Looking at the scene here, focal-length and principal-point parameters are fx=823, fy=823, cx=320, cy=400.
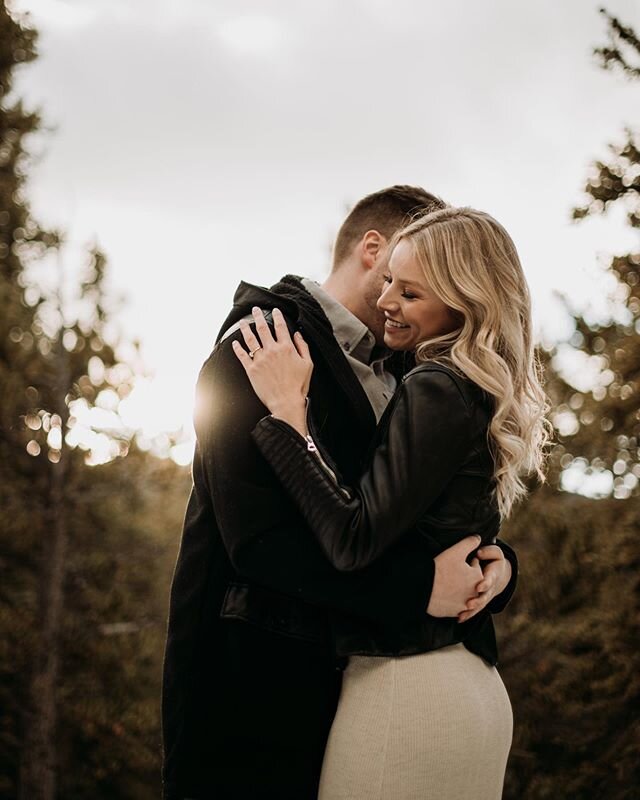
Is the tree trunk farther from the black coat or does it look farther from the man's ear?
the black coat

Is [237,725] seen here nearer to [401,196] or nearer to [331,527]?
[331,527]

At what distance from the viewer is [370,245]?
3.26 meters

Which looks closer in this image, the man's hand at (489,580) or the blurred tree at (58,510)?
the man's hand at (489,580)

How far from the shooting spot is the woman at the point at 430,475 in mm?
2057

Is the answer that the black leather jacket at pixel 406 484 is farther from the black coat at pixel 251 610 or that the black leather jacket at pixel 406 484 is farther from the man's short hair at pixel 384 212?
the man's short hair at pixel 384 212

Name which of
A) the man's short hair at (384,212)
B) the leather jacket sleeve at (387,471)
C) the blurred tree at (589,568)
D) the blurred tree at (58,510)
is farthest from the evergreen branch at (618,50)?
the blurred tree at (58,510)

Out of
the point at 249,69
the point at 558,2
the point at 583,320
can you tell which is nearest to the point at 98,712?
the point at 583,320

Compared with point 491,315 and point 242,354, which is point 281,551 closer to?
point 242,354

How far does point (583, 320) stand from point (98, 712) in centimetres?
903

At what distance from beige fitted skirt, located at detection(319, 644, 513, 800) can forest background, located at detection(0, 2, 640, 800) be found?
4.80 meters

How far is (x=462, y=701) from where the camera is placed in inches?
83.4

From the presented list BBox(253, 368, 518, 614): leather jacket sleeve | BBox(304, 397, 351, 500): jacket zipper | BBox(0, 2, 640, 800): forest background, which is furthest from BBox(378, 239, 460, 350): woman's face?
BBox(0, 2, 640, 800): forest background

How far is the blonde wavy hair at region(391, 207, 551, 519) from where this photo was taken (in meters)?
2.31

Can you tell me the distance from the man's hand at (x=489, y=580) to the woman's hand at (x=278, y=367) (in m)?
0.66
